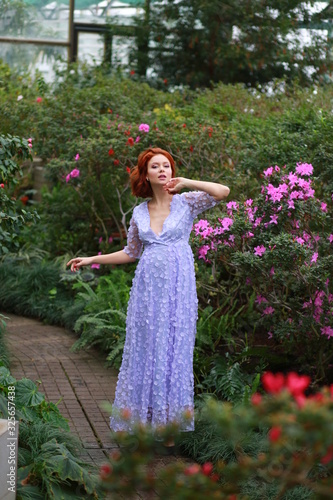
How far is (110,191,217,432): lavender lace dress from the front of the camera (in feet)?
16.0

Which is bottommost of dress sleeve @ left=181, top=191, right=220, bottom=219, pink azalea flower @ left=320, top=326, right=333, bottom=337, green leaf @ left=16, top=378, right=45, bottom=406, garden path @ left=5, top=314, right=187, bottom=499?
garden path @ left=5, top=314, right=187, bottom=499

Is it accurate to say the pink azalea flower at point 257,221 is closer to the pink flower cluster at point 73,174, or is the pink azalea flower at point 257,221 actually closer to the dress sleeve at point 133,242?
the dress sleeve at point 133,242

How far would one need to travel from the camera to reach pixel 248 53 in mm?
13344

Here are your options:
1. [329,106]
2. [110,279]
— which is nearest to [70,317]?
[110,279]

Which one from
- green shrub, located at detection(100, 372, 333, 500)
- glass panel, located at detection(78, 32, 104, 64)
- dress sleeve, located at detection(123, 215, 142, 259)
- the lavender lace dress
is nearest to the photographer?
green shrub, located at detection(100, 372, 333, 500)

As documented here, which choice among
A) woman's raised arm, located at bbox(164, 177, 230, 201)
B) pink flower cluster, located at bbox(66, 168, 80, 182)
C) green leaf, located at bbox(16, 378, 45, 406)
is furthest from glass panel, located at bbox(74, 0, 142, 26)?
green leaf, located at bbox(16, 378, 45, 406)

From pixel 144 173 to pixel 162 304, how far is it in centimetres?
85

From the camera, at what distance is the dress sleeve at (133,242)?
5164 mm

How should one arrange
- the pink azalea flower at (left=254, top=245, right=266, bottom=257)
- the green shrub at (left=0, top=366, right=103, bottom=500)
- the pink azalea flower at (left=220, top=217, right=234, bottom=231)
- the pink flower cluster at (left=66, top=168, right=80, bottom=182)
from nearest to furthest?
1. the green shrub at (left=0, top=366, right=103, bottom=500)
2. the pink azalea flower at (left=254, top=245, right=266, bottom=257)
3. the pink azalea flower at (left=220, top=217, right=234, bottom=231)
4. the pink flower cluster at (left=66, top=168, right=80, bottom=182)

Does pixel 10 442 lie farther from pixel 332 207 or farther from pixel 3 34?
pixel 3 34

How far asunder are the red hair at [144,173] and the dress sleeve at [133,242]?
0.66 ft

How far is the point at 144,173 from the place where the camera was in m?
5.05

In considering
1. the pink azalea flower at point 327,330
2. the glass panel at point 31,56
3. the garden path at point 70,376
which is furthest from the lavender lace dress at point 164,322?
the glass panel at point 31,56

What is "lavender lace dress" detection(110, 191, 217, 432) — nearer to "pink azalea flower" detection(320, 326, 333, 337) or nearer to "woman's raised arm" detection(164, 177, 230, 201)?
"woman's raised arm" detection(164, 177, 230, 201)
